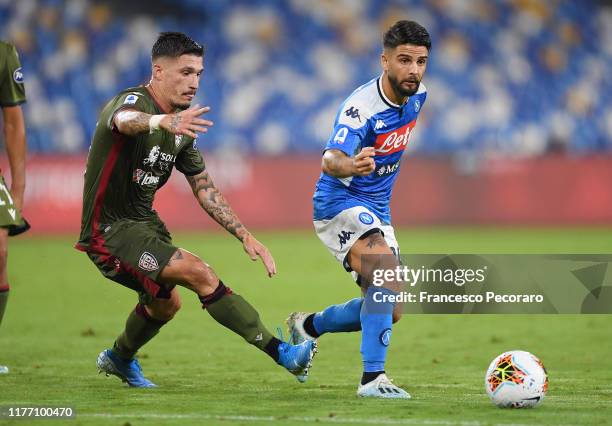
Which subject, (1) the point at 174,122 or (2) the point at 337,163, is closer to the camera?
(1) the point at 174,122

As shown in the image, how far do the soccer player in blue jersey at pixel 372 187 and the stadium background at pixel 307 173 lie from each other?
18.3 inches

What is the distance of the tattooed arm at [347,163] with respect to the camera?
6.42 metres

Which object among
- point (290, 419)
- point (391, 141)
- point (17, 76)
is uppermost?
point (391, 141)

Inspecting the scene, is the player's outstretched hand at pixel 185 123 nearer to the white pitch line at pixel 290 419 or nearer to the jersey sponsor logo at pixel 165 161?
the jersey sponsor logo at pixel 165 161

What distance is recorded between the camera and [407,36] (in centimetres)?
712

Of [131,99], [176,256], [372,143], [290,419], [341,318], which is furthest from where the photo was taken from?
[341,318]

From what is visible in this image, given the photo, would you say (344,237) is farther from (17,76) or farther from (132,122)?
(17,76)

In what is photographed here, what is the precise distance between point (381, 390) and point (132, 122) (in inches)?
87.7

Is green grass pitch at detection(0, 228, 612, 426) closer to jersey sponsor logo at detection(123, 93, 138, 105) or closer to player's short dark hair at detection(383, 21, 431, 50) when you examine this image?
jersey sponsor logo at detection(123, 93, 138, 105)

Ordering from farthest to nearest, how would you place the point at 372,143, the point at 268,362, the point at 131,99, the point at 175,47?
the point at 268,362
the point at 372,143
the point at 175,47
the point at 131,99

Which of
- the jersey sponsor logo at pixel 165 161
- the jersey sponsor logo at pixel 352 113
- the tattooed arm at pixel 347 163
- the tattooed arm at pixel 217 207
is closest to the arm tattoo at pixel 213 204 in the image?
the tattooed arm at pixel 217 207

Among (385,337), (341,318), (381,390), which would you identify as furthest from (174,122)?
(341,318)

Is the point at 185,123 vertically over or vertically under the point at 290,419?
over

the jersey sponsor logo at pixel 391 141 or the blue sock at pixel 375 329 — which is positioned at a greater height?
the jersey sponsor logo at pixel 391 141
